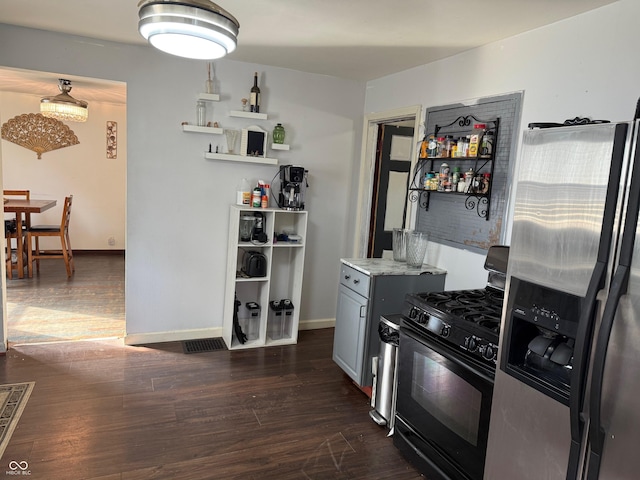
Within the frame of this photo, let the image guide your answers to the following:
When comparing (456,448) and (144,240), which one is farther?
(144,240)

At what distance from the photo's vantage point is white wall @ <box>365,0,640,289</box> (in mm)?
2027

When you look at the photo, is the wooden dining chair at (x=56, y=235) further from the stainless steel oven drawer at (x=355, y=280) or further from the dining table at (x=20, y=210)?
the stainless steel oven drawer at (x=355, y=280)

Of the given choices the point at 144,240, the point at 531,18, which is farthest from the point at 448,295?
the point at 144,240

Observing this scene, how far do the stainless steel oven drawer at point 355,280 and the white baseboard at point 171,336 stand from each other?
136 cm

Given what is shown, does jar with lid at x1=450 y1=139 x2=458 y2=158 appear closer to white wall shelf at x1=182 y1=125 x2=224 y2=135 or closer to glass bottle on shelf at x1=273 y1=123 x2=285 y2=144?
glass bottle on shelf at x1=273 y1=123 x2=285 y2=144

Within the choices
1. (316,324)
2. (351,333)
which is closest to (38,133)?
(316,324)

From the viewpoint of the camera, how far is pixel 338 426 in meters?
2.63

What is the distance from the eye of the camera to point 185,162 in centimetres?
360

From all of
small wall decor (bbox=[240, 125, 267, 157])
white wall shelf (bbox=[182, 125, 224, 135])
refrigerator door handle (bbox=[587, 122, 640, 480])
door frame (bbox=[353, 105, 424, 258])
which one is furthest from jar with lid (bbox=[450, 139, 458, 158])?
white wall shelf (bbox=[182, 125, 224, 135])

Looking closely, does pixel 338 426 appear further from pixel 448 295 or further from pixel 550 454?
pixel 550 454

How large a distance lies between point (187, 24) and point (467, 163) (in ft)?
6.52

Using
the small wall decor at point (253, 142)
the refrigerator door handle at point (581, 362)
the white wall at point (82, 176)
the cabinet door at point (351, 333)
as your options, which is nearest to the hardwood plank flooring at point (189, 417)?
the cabinet door at point (351, 333)

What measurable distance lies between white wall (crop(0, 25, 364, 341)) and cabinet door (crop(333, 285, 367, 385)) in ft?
3.37

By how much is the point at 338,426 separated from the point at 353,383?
0.57m
